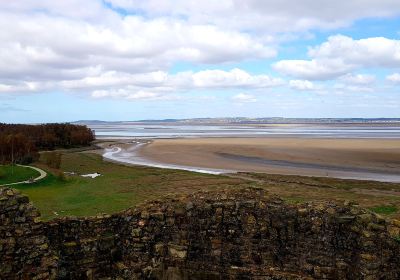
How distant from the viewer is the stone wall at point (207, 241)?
744 cm

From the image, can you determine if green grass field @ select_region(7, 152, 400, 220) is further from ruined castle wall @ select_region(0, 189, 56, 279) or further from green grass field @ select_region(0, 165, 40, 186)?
ruined castle wall @ select_region(0, 189, 56, 279)

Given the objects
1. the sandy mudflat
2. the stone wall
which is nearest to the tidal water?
the sandy mudflat

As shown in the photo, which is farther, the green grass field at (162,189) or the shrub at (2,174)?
the shrub at (2,174)

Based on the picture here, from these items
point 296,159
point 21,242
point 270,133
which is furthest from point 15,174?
point 270,133

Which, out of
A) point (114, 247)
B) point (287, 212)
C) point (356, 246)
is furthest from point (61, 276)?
point (356, 246)

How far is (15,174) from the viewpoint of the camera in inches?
1193

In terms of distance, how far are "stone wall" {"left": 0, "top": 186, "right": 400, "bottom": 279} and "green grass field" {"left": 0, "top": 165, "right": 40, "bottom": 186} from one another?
22813mm

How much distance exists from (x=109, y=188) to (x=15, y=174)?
7.92 metres

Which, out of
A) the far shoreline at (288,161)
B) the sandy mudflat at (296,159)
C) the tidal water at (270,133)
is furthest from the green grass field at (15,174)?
the tidal water at (270,133)

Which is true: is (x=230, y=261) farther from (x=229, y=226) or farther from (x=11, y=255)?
(x=11, y=255)

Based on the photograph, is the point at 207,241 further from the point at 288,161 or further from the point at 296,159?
the point at 296,159

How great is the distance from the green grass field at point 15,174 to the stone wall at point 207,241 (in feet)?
74.8

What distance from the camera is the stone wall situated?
744cm

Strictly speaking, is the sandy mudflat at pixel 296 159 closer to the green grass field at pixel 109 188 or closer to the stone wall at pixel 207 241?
the green grass field at pixel 109 188
